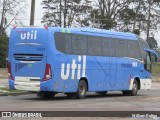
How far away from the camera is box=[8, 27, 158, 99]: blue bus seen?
70.7 feet

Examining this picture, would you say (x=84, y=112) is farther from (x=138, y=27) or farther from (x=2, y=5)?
(x=138, y=27)

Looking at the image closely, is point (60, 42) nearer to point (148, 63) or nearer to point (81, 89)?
point (81, 89)

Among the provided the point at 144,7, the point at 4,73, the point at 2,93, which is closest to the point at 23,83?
the point at 2,93

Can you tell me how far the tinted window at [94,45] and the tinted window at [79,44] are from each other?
1.44 ft

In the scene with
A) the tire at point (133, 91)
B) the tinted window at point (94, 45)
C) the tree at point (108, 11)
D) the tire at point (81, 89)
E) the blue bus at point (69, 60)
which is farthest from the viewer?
the tree at point (108, 11)

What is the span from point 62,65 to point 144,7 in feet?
203

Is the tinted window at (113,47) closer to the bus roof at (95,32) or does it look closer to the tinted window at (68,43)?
the bus roof at (95,32)

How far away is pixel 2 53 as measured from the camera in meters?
62.7

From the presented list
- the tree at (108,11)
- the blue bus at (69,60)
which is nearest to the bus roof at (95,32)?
the blue bus at (69,60)

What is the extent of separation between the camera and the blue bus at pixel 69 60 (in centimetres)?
2155

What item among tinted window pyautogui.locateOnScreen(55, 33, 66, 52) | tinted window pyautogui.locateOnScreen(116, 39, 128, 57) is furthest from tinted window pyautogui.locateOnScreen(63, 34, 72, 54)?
tinted window pyautogui.locateOnScreen(116, 39, 128, 57)

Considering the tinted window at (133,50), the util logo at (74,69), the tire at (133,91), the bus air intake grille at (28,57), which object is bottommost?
the tire at (133,91)

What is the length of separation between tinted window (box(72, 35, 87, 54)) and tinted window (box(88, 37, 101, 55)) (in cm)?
44

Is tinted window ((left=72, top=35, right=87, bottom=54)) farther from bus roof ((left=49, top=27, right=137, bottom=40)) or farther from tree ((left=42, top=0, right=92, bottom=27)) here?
tree ((left=42, top=0, right=92, bottom=27))
